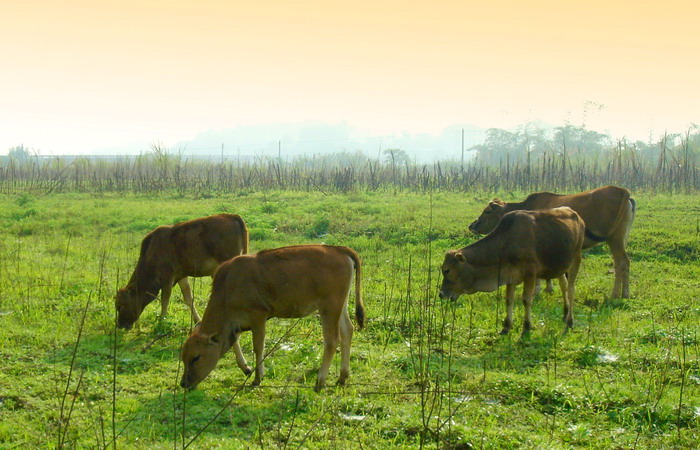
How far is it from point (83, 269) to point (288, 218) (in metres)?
6.24

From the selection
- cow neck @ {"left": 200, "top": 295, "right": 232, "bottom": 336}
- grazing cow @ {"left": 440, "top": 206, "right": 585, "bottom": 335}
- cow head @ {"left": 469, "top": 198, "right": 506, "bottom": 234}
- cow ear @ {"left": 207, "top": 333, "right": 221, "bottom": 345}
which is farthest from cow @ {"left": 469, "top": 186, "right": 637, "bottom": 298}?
cow ear @ {"left": 207, "top": 333, "right": 221, "bottom": 345}

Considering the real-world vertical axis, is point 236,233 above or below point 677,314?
above

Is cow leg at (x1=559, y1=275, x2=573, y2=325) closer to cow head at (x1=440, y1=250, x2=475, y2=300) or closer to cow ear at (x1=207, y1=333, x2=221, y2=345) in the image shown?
cow head at (x1=440, y1=250, x2=475, y2=300)

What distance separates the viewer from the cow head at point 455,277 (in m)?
9.00

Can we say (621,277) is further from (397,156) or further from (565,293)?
(397,156)

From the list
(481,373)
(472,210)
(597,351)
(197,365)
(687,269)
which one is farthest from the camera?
(472,210)

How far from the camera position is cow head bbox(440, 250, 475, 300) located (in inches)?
354

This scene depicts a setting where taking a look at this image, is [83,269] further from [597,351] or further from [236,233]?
[597,351]

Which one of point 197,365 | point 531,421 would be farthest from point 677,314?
point 197,365

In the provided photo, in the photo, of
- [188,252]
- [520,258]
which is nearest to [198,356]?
[188,252]

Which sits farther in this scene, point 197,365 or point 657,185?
point 657,185

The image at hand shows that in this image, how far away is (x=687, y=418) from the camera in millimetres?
5480

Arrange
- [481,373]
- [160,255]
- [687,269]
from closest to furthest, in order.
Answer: [481,373] < [160,255] < [687,269]

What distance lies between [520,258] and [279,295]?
12.2 ft
